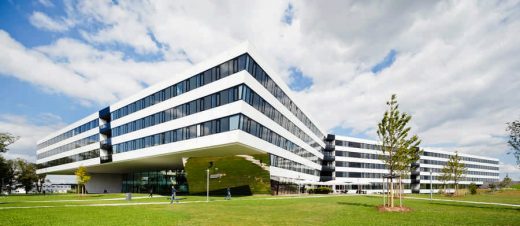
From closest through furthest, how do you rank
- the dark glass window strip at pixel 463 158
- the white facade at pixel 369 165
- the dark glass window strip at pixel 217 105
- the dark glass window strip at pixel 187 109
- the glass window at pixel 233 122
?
the glass window at pixel 233 122, the dark glass window strip at pixel 217 105, the dark glass window strip at pixel 187 109, the white facade at pixel 369 165, the dark glass window strip at pixel 463 158

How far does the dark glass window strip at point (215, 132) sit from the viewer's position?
114 ft

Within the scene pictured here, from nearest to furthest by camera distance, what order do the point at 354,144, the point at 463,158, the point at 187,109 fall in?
the point at 187,109
the point at 354,144
the point at 463,158

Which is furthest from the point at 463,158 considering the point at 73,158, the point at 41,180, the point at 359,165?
the point at 41,180

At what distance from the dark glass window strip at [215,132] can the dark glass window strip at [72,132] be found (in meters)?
16.7

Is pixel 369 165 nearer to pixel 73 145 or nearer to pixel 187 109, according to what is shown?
pixel 187 109

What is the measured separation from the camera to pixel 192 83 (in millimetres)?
41438

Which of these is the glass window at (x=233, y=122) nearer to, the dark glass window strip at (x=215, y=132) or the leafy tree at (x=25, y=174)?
the dark glass window strip at (x=215, y=132)

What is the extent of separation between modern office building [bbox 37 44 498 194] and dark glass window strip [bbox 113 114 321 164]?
10 cm

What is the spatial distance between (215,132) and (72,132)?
58.1 metres

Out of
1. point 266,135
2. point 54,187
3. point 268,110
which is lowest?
point 54,187

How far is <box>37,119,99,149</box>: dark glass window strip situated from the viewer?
68662 millimetres

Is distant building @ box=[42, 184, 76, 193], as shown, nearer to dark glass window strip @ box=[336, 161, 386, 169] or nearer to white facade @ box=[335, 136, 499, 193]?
dark glass window strip @ box=[336, 161, 386, 169]

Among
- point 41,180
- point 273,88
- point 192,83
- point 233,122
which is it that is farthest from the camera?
point 41,180

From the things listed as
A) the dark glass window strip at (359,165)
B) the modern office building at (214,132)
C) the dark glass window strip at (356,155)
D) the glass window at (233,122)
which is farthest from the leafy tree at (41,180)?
the glass window at (233,122)
